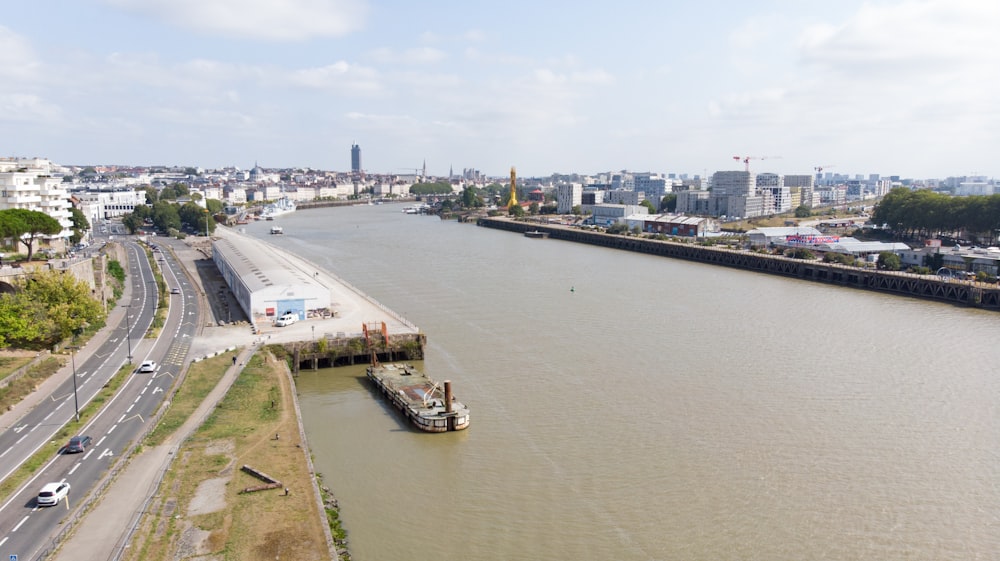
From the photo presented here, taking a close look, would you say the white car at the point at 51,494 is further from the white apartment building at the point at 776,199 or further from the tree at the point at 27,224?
the white apartment building at the point at 776,199

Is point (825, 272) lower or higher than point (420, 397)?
higher

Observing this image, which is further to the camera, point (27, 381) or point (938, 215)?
point (938, 215)

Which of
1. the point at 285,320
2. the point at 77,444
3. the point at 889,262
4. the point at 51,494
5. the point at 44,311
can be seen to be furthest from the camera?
the point at 889,262

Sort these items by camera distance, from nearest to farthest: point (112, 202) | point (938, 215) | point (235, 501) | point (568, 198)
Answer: point (235, 501) < point (938, 215) < point (112, 202) < point (568, 198)

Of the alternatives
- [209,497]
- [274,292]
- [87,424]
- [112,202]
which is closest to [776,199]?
[274,292]

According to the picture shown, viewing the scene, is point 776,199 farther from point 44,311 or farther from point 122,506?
point 122,506

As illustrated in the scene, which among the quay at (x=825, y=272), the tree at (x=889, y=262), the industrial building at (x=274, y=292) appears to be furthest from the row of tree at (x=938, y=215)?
the industrial building at (x=274, y=292)

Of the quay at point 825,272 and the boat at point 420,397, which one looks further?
the quay at point 825,272
